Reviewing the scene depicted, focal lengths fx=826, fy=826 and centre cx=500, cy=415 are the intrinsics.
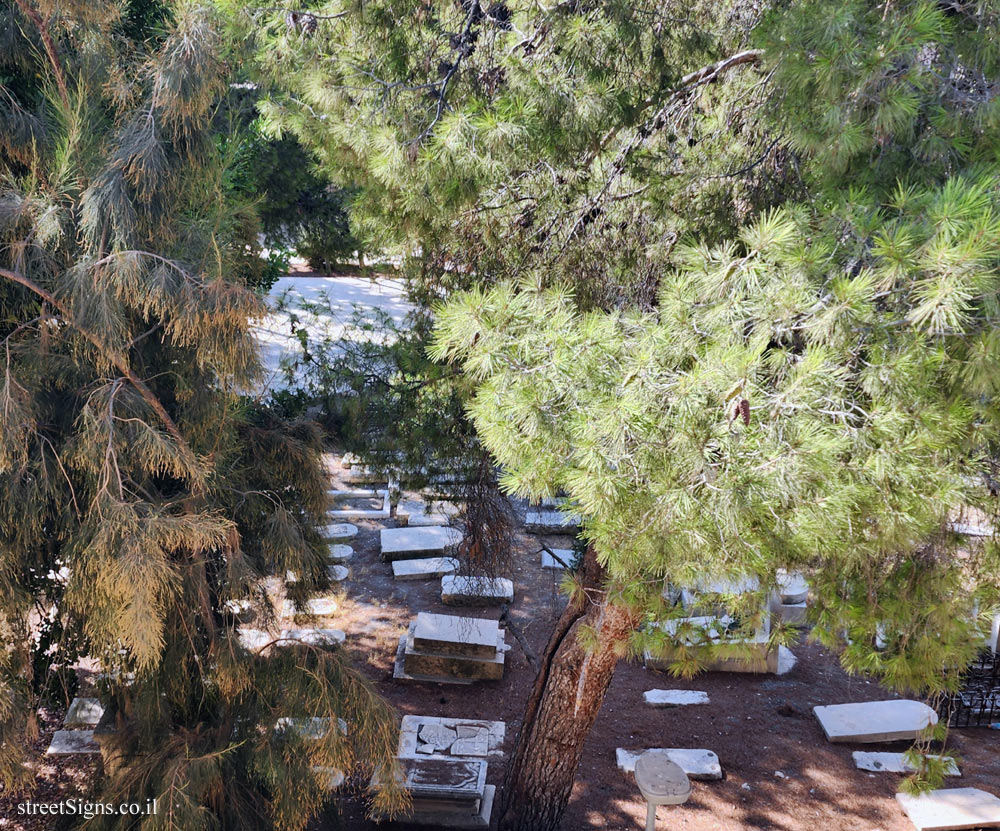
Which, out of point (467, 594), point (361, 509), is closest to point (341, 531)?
point (361, 509)

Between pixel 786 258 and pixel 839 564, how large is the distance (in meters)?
1.21

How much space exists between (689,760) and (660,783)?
8.50ft

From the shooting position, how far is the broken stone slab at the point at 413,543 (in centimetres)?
959

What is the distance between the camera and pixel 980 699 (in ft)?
23.7

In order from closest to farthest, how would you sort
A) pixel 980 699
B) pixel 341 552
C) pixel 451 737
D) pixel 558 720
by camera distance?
1. pixel 558 720
2. pixel 451 737
3. pixel 980 699
4. pixel 341 552

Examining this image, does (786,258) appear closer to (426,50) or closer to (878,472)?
(878,472)

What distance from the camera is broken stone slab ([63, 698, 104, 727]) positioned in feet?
21.5

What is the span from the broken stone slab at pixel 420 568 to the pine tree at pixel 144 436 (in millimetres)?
4485

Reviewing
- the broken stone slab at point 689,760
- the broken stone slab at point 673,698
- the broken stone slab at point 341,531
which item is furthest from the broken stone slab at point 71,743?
the broken stone slab at point 673,698

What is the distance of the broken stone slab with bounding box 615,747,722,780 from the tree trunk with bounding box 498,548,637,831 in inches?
46.5

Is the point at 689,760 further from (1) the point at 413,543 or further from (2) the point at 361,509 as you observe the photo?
(2) the point at 361,509

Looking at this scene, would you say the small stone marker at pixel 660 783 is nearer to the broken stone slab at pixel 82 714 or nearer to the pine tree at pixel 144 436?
the pine tree at pixel 144 436

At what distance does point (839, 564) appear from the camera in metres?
3.19

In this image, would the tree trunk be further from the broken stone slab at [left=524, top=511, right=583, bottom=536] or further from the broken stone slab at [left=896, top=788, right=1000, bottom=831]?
the broken stone slab at [left=524, top=511, right=583, bottom=536]
